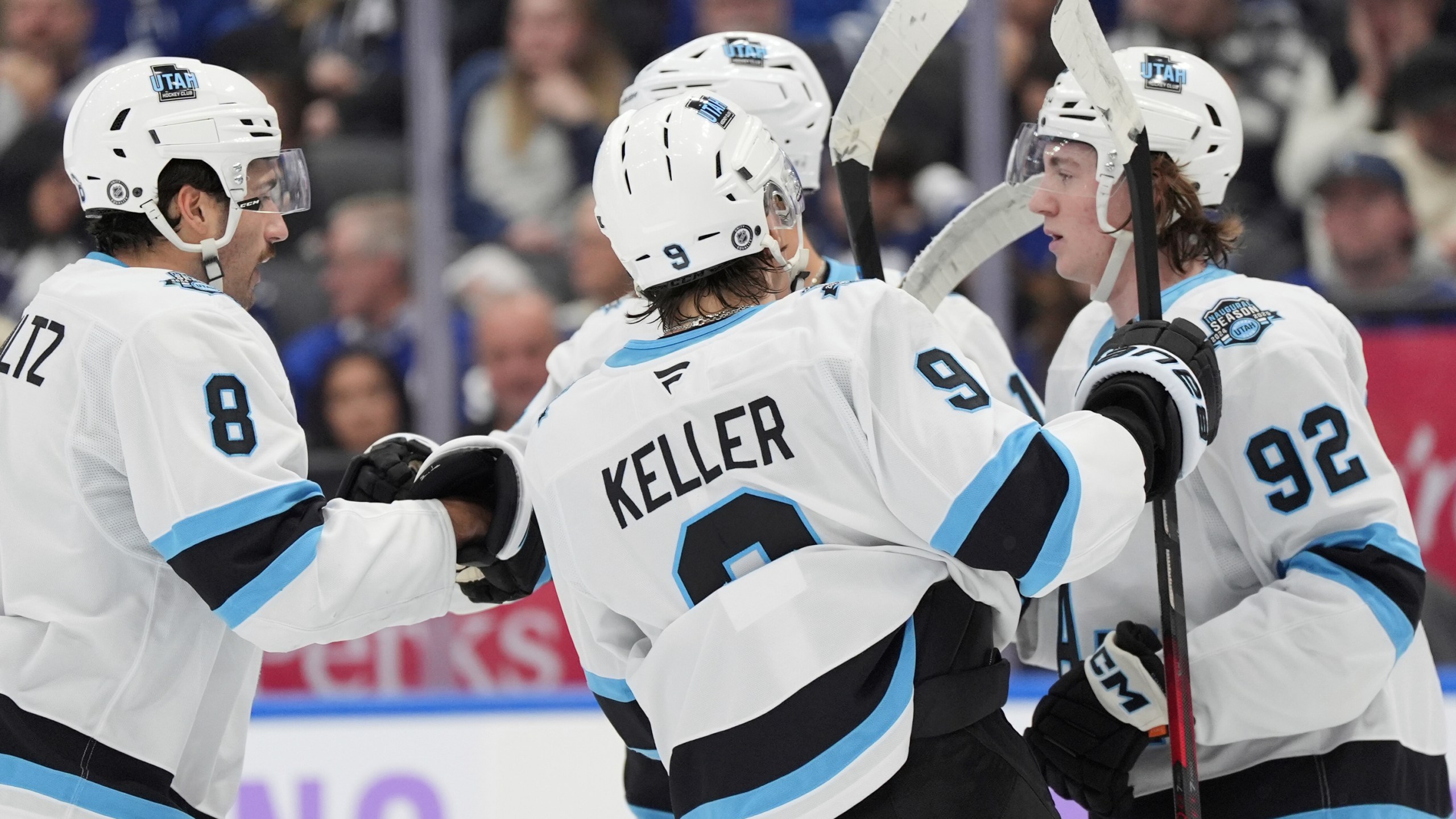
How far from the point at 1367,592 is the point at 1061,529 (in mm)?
528

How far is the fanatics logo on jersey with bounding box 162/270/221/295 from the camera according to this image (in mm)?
1989

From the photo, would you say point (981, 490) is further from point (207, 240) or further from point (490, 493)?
point (207, 240)

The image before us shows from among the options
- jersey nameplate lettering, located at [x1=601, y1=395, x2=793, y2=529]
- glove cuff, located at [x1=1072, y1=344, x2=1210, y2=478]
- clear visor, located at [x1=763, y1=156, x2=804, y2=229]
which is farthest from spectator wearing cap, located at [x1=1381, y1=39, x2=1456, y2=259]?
jersey nameplate lettering, located at [x1=601, y1=395, x2=793, y2=529]

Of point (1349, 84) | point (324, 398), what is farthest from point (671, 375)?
point (1349, 84)

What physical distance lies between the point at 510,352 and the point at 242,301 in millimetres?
2531

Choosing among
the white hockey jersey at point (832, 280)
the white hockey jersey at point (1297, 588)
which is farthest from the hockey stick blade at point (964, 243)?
the white hockey jersey at point (1297, 588)

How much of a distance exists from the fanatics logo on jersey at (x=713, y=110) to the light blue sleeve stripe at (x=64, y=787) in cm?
106

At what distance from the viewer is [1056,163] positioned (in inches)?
89.9

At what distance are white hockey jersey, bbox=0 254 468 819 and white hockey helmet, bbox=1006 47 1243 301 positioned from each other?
42.1 inches

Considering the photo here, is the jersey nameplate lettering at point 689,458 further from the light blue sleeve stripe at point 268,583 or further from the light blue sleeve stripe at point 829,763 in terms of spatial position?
the light blue sleeve stripe at point 268,583

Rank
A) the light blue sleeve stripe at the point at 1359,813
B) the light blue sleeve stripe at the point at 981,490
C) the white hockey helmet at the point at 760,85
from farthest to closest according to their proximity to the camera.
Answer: the white hockey helmet at the point at 760,85, the light blue sleeve stripe at the point at 1359,813, the light blue sleeve stripe at the point at 981,490

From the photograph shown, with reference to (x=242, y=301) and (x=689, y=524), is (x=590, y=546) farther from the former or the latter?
(x=242, y=301)

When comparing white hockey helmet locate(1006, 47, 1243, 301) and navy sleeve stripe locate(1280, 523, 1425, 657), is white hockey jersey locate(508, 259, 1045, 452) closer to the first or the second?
white hockey helmet locate(1006, 47, 1243, 301)

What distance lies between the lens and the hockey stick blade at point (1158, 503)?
193cm
